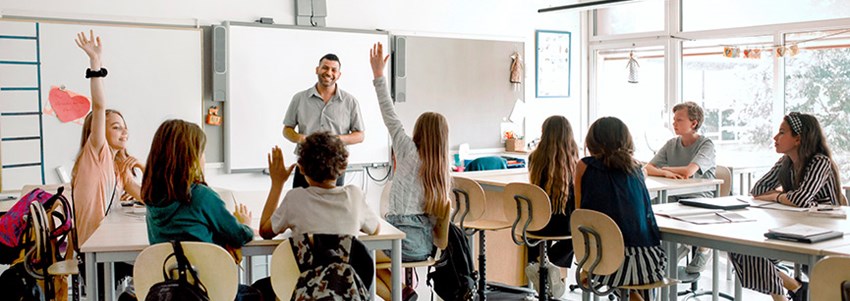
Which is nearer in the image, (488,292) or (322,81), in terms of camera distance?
(322,81)

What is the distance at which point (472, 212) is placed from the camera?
475cm

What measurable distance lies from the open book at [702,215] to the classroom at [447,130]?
1.5 inches

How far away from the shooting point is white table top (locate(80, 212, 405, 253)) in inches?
118

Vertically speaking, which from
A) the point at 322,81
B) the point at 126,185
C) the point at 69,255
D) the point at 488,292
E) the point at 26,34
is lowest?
the point at 488,292

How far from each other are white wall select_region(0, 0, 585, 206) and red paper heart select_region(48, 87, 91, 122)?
20.9 inches

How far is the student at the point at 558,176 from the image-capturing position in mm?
4520

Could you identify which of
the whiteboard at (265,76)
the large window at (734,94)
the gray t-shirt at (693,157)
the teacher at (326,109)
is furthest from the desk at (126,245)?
the large window at (734,94)

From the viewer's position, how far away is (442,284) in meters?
4.03

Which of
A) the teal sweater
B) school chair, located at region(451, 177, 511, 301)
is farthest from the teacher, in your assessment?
the teal sweater

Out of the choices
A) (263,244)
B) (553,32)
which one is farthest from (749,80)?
(263,244)

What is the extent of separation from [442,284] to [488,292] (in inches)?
52.2

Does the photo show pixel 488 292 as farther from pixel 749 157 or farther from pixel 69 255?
pixel 749 157

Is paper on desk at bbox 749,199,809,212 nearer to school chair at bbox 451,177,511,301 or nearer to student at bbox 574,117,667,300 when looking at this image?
student at bbox 574,117,667,300

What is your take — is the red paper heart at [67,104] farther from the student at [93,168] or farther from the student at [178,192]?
the student at [178,192]
